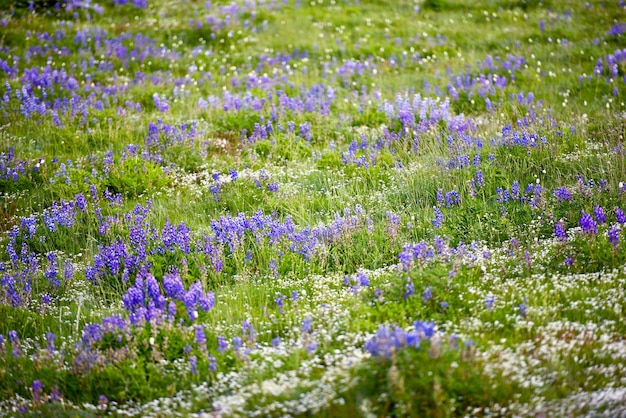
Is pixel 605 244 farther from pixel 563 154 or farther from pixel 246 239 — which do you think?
pixel 246 239

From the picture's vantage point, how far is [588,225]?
559cm

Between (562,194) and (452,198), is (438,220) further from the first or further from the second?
(562,194)

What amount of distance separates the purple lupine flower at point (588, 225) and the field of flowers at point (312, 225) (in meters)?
0.02

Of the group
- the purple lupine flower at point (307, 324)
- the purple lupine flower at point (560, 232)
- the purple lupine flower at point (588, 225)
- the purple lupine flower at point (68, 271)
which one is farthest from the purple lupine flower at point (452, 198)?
the purple lupine flower at point (68, 271)

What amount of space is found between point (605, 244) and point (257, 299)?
3287 millimetres

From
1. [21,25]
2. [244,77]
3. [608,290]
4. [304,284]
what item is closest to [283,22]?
[244,77]

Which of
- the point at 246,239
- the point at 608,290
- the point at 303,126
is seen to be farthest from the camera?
the point at 303,126

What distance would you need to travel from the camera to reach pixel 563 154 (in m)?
7.45

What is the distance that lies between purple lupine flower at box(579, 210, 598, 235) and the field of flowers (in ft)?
0.06

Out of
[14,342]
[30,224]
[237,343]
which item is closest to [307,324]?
[237,343]

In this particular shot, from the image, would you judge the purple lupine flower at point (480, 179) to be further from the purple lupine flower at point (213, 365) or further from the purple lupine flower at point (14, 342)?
the purple lupine flower at point (14, 342)

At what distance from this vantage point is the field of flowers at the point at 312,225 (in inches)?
165

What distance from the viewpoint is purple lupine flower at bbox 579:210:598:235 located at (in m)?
5.55

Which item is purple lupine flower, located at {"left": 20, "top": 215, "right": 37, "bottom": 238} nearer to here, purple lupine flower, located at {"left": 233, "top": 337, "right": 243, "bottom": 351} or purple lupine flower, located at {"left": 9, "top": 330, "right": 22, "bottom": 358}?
purple lupine flower, located at {"left": 9, "top": 330, "right": 22, "bottom": 358}
